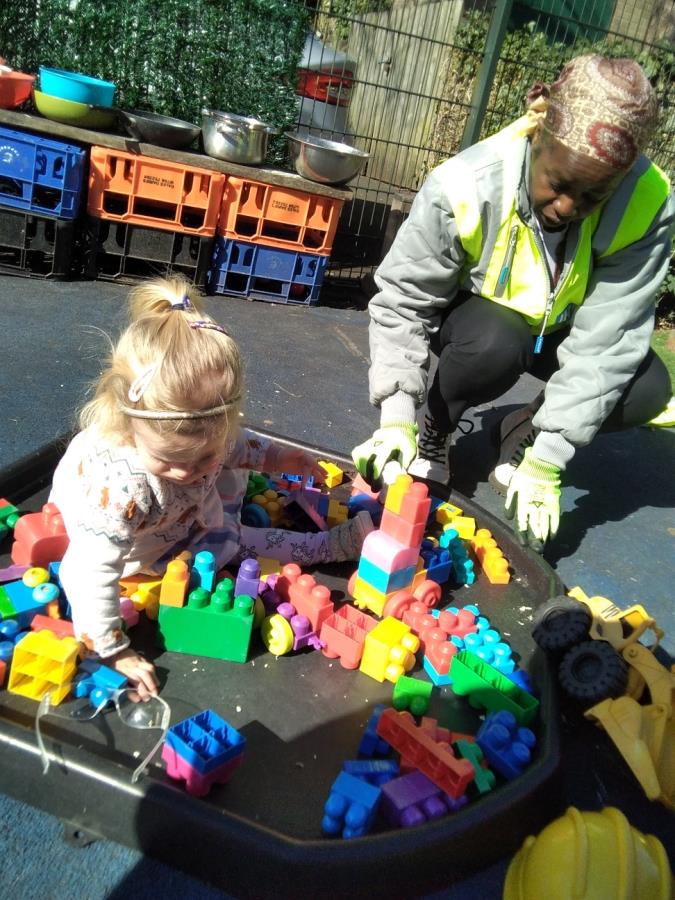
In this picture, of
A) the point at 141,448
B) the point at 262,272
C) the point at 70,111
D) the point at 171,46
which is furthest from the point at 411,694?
the point at 171,46

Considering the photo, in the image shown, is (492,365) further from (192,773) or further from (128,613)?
(192,773)

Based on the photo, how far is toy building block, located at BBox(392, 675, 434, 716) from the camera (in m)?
1.29

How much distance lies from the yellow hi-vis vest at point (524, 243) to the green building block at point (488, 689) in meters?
A: 0.90

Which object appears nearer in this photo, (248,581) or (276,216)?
(248,581)

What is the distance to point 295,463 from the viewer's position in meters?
1.75

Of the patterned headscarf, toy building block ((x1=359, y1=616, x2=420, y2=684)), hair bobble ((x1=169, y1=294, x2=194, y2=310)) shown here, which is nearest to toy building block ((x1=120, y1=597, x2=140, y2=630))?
toy building block ((x1=359, y1=616, x2=420, y2=684))

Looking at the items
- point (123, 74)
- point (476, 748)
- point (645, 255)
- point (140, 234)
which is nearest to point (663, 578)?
point (645, 255)

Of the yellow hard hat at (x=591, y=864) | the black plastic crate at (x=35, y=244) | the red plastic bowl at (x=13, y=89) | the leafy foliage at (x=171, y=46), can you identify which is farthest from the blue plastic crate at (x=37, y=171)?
the yellow hard hat at (x=591, y=864)

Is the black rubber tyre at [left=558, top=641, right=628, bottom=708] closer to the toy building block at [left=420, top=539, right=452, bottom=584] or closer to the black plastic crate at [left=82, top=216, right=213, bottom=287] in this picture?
the toy building block at [left=420, top=539, right=452, bottom=584]

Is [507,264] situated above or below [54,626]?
above

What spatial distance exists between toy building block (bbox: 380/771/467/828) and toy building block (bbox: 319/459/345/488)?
3.00ft

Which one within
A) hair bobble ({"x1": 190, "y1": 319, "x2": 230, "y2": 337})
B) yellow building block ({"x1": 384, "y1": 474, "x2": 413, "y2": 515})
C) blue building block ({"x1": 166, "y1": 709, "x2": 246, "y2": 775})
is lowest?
blue building block ({"x1": 166, "y1": 709, "x2": 246, "y2": 775})

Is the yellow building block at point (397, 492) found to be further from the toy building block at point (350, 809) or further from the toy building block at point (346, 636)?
the toy building block at point (350, 809)

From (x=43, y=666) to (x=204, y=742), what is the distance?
11.1 inches
